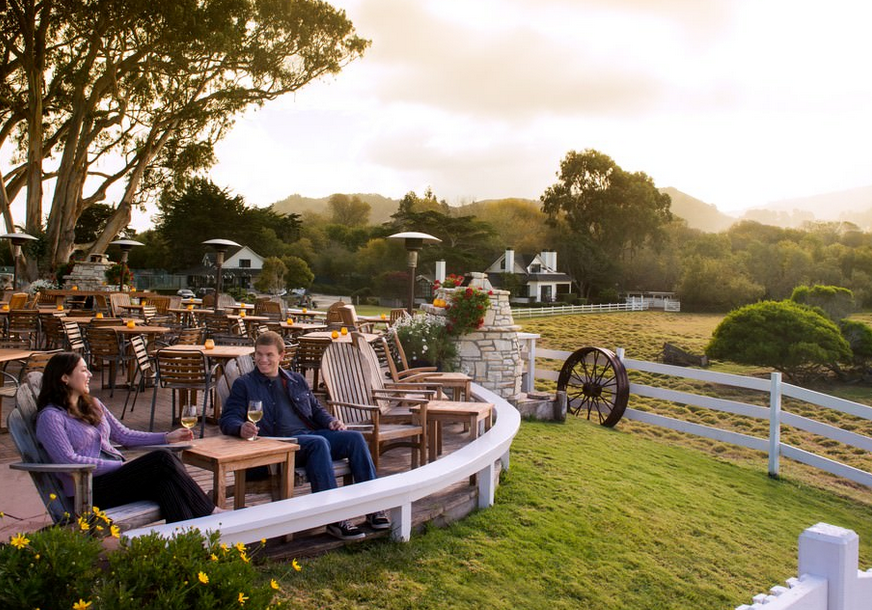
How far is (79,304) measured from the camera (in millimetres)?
16984

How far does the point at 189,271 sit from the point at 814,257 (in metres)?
43.7

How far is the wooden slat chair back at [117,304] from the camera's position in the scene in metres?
12.6

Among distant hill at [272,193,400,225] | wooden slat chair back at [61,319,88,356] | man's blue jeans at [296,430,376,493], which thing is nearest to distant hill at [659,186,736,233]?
distant hill at [272,193,400,225]

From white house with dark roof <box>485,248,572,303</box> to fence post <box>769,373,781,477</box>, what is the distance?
4141 centimetres

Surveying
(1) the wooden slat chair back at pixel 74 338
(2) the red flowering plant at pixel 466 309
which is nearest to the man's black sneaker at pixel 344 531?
(2) the red flowering plant at pixel 466 309

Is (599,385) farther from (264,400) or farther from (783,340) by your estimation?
(783,340)

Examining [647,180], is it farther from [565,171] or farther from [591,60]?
[591,60]

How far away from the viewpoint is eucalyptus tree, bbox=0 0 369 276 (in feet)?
71.8

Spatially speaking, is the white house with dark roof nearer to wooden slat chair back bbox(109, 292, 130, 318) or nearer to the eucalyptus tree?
the eucalyptus tree

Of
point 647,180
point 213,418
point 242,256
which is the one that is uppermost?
point 647,180

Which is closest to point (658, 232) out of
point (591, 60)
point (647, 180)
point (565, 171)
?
point (647, 180)

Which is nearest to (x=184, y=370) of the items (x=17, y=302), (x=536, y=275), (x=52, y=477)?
(x=52, y=477)

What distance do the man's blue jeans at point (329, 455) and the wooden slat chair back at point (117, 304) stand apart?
9599mm

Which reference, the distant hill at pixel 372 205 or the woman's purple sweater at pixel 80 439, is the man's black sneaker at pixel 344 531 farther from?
the distant hill at pixel 372 205
